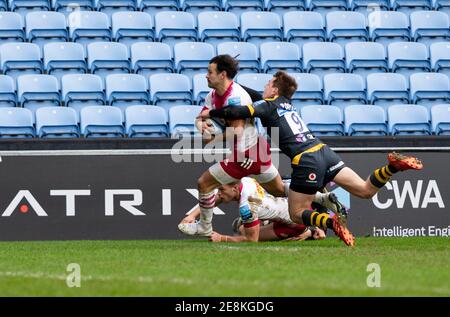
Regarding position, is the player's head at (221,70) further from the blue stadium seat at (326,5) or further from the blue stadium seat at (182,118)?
the blue stadium seat at (326,5)

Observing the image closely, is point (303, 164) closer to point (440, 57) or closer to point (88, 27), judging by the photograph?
point (88, 27)

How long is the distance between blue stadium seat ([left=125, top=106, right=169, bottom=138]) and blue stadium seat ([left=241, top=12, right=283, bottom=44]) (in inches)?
116

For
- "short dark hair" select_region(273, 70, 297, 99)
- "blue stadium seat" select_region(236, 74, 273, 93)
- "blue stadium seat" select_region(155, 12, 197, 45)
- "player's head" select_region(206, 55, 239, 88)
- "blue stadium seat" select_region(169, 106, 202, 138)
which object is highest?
"blue stadium seat" select_region(155, 12, 197, 45)

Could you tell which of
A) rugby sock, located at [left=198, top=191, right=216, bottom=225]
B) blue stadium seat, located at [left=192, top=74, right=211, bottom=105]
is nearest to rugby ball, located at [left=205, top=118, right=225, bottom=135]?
rugby sock, located at [left=198, top=191, right=216, bottom=225]

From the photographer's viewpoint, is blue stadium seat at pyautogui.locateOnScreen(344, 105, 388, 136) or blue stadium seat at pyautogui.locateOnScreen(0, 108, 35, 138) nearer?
blue stadium seat at pyautogui.locateOnScreen(0, 108, 35, 138)

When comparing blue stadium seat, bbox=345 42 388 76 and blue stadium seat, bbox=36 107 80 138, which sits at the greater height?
blue stadium seat, bbox=345 42 388 76

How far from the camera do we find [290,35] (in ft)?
56.9

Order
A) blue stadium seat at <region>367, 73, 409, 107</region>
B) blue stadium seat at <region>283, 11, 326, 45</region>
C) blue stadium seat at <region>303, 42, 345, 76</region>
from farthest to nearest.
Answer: blue stadium seat at <region>283, 11, 326, 45</region>
blue stadium seat at <region>303, 42, 345, 76</region>
blue stadium seat at <region>367, 73, 409, 107</region>

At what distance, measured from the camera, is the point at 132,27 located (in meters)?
16.8

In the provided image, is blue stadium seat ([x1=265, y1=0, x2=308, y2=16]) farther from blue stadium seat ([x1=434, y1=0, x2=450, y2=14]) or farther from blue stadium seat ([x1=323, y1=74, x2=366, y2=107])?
blue stadium seat ([x1=434, y1=0, x2=450, y2=14])

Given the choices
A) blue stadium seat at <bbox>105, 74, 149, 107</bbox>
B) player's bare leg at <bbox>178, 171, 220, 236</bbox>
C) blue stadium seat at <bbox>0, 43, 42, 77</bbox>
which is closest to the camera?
player's bare leg at <bbox>178, 171, 220, 236</bbox>

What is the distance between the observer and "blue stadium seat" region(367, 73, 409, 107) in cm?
1625

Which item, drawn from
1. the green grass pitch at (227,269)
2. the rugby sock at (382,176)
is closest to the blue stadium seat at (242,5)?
the green grass pitch at (227,269)

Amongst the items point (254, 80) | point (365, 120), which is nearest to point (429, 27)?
Answer: point (365, 120)
